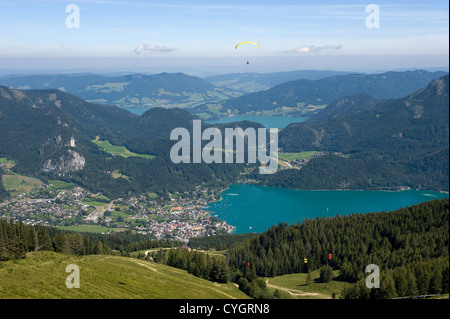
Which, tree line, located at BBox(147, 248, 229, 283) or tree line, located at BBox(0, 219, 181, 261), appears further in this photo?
tree line, located at BBox(147, 248, 229, 283)

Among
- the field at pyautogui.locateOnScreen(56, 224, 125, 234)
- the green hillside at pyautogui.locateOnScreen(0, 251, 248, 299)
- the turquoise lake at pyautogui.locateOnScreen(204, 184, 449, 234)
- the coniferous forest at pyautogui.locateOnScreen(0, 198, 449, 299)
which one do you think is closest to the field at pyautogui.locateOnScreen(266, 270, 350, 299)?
the coniferous forest at pyautogui.locateOnScreen(0, 198, 449, 299)

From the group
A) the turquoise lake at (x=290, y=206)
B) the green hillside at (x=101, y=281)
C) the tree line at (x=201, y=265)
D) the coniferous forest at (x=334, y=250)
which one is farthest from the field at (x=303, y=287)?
the turquoise lake at (x=290, y=206)

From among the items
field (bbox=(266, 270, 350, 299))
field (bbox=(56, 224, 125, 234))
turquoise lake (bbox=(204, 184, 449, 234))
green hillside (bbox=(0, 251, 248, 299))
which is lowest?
field (bbox=(56, 224, 125, 234))

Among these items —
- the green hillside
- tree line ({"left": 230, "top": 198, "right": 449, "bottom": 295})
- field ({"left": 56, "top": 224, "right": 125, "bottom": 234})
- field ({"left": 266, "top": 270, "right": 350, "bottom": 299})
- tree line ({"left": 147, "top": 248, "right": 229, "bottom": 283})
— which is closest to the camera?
the green hillside

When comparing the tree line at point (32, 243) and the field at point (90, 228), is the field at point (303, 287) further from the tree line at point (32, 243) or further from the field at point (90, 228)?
the field at point (90, 228)

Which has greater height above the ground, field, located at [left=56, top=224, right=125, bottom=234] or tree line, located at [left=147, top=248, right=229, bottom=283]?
tree line, located at [left=147, top=248, right=229, bottom=283]

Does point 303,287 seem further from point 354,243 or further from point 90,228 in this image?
point 90,228

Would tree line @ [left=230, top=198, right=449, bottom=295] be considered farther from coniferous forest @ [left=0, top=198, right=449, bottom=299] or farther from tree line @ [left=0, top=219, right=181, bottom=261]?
tree line @ [left=0, top=219, right=181, bottom=261]

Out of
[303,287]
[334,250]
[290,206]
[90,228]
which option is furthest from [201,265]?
[290,206]
